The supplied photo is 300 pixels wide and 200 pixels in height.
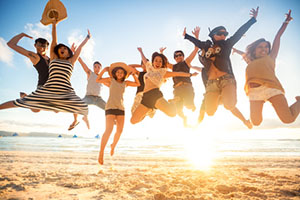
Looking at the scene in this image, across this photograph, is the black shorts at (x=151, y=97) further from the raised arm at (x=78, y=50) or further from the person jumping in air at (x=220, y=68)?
the raised arm at (x=78, y=50)

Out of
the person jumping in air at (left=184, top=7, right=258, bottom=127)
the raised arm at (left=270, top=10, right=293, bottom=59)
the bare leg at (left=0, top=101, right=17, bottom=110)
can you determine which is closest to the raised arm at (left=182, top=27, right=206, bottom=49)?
the person jumping in air at (left=184, top=7, right=258, bottom=127)

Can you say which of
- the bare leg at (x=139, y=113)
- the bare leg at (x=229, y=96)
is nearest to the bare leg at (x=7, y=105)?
the bare leg at (x=139, y=113)

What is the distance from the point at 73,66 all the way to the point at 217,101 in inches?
150

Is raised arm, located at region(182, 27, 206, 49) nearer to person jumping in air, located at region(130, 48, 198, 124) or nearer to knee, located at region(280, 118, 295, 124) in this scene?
person jumping in air, located at region(130, 48, 198, 124)

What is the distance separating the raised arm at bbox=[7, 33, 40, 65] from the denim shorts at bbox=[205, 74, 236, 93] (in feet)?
15.4

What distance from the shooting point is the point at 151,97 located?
511 cm

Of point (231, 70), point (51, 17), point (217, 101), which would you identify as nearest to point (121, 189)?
point (217, 101)

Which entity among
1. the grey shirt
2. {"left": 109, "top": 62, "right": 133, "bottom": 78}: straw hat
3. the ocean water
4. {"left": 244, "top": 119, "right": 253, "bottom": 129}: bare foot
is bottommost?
the ocean water

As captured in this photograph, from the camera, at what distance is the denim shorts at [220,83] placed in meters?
4.25

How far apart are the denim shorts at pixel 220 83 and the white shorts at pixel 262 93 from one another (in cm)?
57

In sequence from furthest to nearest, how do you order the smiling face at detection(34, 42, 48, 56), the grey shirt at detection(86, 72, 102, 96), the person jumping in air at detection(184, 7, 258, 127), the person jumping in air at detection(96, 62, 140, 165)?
the grey shirt at detection(86, 72, 102, 96) < the smiling face at detection(34, 42, 48, 56) < the person jumping in air at detection(96, 62, 140, 165) < the person jumping in air at detection(184, 7, 258, 127)

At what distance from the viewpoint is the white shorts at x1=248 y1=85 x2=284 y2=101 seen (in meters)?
4.12

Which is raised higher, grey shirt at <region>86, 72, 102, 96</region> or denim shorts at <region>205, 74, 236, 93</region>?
grey shirt at <region>86, 72, 102, 96</region>

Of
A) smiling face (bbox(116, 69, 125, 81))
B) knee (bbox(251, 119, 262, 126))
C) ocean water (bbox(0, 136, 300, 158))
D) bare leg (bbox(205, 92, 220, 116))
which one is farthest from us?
ocean water (bbox(0, 136, 300, 158))
